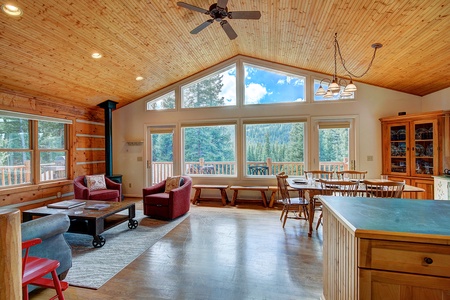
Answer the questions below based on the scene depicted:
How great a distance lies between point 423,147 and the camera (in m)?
4.38

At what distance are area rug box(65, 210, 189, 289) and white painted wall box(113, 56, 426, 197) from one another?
2.50m

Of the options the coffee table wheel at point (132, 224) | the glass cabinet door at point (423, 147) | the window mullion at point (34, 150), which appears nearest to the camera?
the coffee table wheel at point (132, 224)

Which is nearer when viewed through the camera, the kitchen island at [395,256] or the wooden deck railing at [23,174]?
the kitchen island at [395,256]

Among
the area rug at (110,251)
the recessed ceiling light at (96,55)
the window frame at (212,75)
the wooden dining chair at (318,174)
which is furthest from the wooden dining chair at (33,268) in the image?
the window frame at (212,75)

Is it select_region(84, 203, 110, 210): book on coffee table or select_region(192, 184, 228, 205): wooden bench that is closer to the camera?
select_region(84, 203, 110, 210): book on coffee table

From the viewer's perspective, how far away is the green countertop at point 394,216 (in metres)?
1.17

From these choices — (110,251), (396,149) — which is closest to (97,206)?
(110,251)

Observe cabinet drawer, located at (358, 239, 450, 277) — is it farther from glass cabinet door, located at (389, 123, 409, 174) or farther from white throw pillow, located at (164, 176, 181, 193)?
glass cabinet door, located at (389, 123, 409, 174)

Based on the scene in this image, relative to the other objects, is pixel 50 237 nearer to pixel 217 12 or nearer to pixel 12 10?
pixel 12 10

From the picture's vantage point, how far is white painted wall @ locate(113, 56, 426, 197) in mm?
5074

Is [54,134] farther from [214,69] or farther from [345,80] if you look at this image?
[345,80]

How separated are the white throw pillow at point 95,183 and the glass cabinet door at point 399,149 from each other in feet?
21.7

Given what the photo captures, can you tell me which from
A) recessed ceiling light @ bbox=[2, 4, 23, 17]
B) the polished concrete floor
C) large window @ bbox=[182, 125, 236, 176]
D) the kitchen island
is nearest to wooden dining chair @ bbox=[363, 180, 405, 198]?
the polished concrete floor

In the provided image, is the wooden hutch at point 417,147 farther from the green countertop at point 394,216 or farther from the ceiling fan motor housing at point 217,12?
the ceiling fan motor housing at point 217,12
